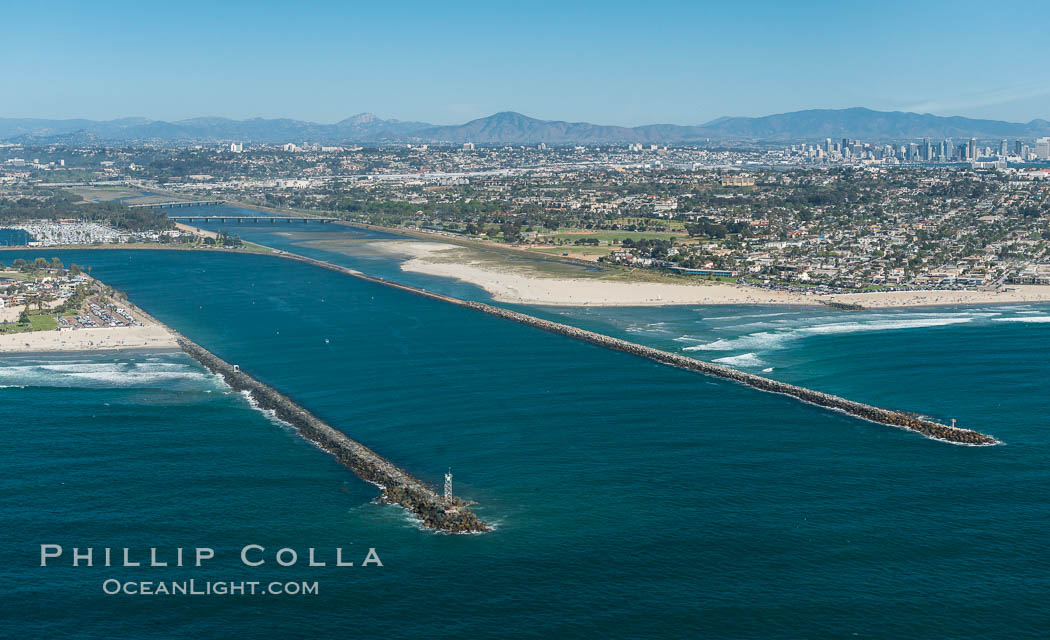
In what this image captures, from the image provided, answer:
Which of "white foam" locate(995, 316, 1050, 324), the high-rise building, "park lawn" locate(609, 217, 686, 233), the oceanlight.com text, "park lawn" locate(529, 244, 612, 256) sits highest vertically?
the high-rise building

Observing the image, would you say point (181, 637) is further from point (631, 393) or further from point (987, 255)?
point (987, 255)

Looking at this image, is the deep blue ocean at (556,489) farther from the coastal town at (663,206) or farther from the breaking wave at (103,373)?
the coastal town at (663,206)

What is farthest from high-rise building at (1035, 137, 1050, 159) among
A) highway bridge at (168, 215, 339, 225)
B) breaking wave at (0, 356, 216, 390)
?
breaking wave at (0, 356, 216, 390)

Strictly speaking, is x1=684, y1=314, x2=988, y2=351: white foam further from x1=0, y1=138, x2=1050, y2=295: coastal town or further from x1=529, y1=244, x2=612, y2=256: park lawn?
x1=529, y1=244, x2=612, y2=256: park lawn

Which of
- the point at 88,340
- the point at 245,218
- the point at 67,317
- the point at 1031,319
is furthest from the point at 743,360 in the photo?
the point at 245,218

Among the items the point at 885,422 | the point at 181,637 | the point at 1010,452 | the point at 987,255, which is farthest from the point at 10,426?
the point at 987,255

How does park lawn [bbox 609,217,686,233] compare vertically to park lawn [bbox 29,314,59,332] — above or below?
above

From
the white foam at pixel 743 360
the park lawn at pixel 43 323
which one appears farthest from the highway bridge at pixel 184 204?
the white foam at pixel 743 360
